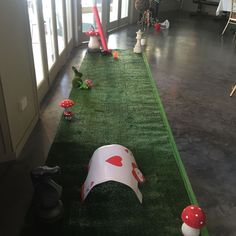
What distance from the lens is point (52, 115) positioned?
106 inches

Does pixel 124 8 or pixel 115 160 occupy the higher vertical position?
pixel 124 8

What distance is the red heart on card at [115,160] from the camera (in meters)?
1.72

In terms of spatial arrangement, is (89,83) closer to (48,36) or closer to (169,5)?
(48,36)

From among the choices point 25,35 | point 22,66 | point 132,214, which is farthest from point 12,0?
point 132,214

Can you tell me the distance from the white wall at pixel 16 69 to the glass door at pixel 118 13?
4.19 meters

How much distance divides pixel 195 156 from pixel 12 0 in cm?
180

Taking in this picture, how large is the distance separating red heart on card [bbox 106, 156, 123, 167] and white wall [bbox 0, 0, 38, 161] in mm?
777

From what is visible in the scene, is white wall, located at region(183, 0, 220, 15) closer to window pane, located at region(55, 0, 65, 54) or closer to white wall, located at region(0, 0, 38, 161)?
window pane, located at region(55, 0, 65, 54)

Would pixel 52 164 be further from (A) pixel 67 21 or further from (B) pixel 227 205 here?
(A) pixel 67 21

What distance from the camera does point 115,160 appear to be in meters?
1.75

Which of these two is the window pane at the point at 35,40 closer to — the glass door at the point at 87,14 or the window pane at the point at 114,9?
the glass door at the point at 87,14

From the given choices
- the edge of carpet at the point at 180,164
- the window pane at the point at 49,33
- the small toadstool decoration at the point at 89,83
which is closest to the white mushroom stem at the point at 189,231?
the edge of carpet at the point at 180,164

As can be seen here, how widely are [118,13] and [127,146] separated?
16.1 feet

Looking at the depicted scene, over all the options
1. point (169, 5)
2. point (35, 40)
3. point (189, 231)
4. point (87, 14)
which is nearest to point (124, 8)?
point (87, 14)
